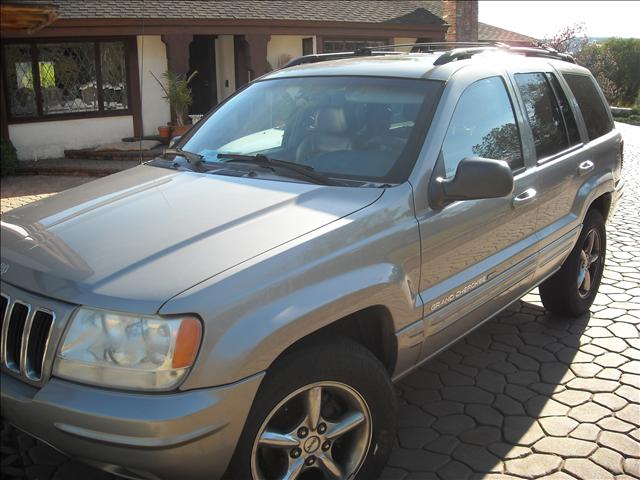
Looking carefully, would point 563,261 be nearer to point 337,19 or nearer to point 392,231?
point 392,231

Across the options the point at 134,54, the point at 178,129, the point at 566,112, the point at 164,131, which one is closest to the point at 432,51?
the point at 566,112

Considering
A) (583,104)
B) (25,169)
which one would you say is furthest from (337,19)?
(583,104)

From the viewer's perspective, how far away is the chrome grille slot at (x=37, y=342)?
7.32 feet

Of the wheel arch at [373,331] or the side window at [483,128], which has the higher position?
the side window at [483,128]

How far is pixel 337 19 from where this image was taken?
16969 millimetres

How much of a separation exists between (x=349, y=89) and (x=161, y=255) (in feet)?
5.30

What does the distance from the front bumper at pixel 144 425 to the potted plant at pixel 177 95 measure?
12827 millimetres

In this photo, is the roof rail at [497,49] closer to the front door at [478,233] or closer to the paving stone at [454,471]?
the front door at [478,233]

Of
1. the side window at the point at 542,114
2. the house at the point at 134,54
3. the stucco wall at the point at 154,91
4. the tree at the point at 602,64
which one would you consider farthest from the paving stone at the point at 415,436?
the tree at the point at 602,64

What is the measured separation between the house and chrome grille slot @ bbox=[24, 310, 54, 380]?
10.0 meters

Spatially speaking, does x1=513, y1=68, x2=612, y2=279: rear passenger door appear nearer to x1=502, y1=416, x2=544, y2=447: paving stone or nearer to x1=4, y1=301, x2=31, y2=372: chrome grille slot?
x1=502, y1=416, x2=544, y2=447: paving stone

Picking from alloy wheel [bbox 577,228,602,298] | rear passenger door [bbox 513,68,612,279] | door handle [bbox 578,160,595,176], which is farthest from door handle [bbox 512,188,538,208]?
alloy wheel [bbox 577,228,602,298]

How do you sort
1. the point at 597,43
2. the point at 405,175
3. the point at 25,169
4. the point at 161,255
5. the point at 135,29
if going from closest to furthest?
1. the point at 161,255
2. the point at 405,175
3. the point at 25,169
4. the point at 135,29
5. the point at 597,43

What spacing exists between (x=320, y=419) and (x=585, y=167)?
286 centimetres
